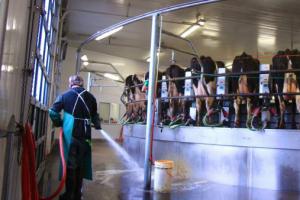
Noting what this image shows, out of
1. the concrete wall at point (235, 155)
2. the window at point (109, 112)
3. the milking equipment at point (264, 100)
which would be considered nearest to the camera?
the concrete wall at point (235, 155)

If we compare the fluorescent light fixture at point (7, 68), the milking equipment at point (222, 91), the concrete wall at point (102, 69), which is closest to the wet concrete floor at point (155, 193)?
the milking equipment at point (222, 91)

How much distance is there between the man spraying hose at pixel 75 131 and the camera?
3783 millimetres

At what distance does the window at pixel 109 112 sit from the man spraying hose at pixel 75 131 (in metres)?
12.7

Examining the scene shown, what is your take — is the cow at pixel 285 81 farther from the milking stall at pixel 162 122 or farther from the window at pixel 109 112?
the window at pixel 109 112

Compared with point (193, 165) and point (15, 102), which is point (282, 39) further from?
point (15, 102)

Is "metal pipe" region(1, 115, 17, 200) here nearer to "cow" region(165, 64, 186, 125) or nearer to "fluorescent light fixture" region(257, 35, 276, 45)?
"cow" region(165, 64, 186, 125)

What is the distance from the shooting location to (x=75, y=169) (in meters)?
3.84

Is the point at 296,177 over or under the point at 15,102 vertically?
under

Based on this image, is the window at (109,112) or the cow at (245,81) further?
the window at (109,112)

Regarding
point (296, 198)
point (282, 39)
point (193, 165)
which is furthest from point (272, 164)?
point (282, 39)

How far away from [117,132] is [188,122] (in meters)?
10.8

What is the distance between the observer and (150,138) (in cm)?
479

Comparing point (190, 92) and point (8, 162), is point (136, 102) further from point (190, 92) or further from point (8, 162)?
point (8, 162)

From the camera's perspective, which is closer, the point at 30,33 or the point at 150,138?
the point at 30,33
